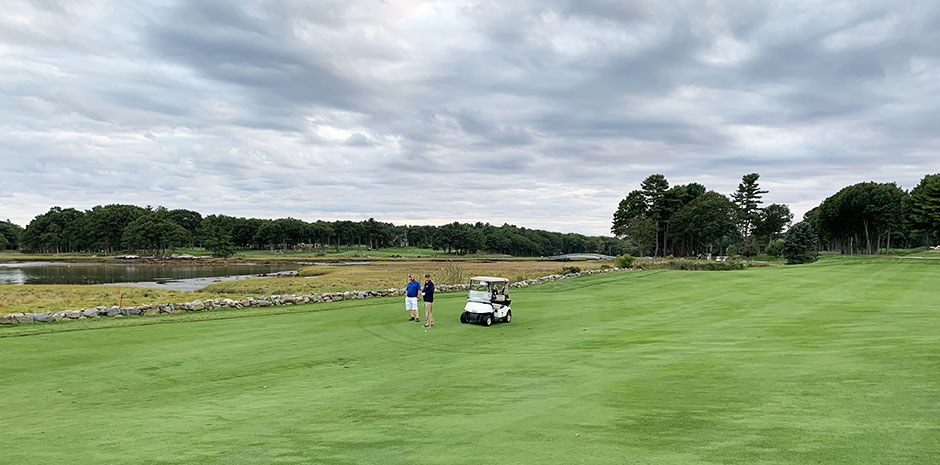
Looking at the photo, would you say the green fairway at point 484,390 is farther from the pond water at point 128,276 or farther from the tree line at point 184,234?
the tree line at point 184,234

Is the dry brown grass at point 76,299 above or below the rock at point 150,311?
below

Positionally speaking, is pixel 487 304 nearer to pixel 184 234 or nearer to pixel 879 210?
pixel 879 210

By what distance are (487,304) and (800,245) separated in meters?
61.9

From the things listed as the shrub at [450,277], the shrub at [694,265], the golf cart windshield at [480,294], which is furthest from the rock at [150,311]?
the shrub at [694,265]

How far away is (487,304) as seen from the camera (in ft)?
64.8

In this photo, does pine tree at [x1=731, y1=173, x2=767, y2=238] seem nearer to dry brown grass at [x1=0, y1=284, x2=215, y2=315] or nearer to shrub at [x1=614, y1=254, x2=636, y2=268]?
shrub at [x1=614, y1=254, x2=636, y2=268]

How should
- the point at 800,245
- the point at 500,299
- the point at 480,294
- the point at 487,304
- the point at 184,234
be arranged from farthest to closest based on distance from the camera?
1. the point at 184,234
2. the point at 800,245
3. the point at 500,299
4. the point at 480,294
5. the point at 487,304

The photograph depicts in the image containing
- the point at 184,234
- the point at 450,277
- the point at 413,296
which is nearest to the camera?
the point at 413,296

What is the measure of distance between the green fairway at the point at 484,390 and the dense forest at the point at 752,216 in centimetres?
7109

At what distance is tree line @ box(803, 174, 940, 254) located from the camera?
68562 millimetres

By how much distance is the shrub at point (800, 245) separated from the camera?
6581 cm

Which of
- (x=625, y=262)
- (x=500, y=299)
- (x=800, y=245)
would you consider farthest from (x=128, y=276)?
(x=800, y=245)

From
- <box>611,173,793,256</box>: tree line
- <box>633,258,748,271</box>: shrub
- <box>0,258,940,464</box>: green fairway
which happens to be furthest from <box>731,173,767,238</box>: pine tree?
<box>0,258,940,464</box>: green fairway

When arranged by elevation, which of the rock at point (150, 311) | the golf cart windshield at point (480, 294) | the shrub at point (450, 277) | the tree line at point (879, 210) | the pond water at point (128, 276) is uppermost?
the tree line at point (879, 210)
